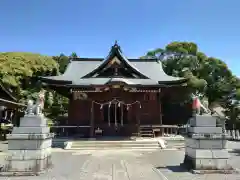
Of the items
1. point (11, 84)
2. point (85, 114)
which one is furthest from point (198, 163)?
point (11, 84)

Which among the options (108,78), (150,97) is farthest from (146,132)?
(108,78)

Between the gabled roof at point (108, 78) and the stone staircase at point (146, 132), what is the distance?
3.67m

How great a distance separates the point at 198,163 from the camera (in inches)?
279

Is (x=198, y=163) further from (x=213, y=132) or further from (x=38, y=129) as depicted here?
(x=38, y=129)

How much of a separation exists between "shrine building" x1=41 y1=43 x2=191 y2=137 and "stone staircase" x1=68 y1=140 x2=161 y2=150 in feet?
6.47

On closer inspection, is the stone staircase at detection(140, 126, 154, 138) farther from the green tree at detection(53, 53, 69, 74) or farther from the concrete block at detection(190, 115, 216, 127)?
the green tree at detection(53, 53, 69, 74)

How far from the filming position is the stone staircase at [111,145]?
1377 cm

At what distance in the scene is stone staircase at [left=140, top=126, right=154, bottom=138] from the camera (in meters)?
16.7

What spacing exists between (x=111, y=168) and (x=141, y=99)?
10.3 m

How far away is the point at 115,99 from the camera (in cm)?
1641

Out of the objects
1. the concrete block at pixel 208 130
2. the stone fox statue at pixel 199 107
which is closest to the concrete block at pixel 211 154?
the concrete block at pixel 208 130

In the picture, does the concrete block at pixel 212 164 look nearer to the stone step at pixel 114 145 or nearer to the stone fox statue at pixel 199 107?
the stone fox statue at pixel 199 107

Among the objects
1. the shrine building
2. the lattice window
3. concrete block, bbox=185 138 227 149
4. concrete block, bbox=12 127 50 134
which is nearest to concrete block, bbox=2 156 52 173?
concrete block, bbox=12 127 50 134

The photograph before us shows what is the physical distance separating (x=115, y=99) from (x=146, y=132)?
3.69 meters
